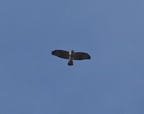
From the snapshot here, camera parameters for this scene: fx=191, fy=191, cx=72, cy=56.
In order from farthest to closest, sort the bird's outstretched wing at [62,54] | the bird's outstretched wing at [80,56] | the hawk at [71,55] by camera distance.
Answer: the bird's outstretched wing at [80,56]
the bird's outstretched wing at [62,54]
the hawk at [71,55]

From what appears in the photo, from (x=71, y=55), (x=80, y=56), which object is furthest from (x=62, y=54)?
(x=80, y=56)

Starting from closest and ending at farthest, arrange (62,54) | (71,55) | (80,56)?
(71,55) < (62,54) < (80,56)

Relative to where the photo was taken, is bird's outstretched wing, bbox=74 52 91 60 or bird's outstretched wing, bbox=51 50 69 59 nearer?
bird's outstretched wing, bbox=51 50 69 59

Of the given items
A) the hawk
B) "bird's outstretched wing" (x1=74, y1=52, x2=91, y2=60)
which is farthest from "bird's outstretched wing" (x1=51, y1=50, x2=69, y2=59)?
"bird's outstretched wing" (x1=74, y1=52, x2=91, y2=60)

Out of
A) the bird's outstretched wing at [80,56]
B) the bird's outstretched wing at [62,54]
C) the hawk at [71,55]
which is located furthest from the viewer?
the bird's outstretched wing at [80,56]

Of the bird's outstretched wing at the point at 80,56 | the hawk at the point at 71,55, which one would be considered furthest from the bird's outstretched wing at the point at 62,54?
the bird's outstretched wing at the point at 80,56

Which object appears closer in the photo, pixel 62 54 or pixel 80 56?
pixel 62 54

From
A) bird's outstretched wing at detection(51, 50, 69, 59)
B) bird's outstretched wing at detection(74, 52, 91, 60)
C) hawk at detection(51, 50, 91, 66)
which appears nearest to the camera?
hawk at detection(51, 50, 91, 66)

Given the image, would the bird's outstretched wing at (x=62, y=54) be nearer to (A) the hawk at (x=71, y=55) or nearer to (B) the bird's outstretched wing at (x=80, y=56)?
(A) the hawk at (x=71, y=55)

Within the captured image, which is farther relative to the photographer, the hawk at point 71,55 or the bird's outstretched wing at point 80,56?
the bird's outstretched wing at point 80,56

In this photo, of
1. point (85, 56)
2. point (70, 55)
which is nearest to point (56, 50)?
point (70, 55)

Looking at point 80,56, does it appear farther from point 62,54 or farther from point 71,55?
point 62,54

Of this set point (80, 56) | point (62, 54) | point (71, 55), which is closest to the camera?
point (71, 55)

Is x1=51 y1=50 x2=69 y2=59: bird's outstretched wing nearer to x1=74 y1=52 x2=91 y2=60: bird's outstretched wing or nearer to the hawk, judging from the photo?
the hawk
